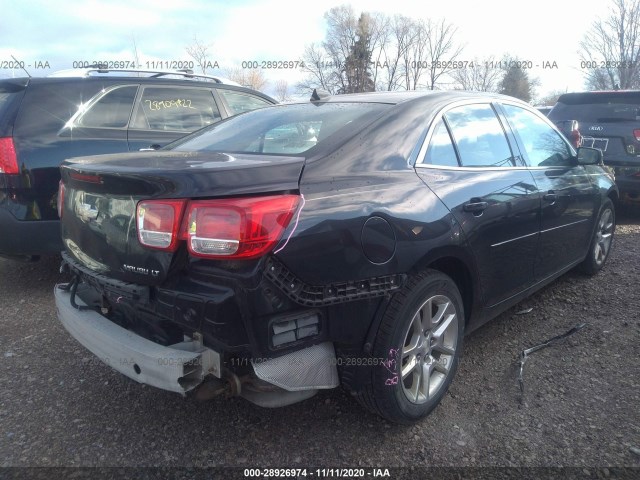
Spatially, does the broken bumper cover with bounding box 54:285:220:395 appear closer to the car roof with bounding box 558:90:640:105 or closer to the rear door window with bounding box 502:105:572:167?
the rear door window with bounding box 502:105:572:167

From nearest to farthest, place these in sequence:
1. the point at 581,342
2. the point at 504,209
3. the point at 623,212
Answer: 1. the point at 504,209
2. the point at 581,342
3. the point at 623,212

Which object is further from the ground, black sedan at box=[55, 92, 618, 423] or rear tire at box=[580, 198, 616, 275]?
black sedan at box=[55, 92, 618, 423]

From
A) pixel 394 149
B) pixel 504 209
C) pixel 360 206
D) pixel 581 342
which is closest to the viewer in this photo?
pixel 360 206

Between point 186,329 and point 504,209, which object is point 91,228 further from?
point 504,209

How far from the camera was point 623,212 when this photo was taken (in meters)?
7.61

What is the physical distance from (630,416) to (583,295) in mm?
1813

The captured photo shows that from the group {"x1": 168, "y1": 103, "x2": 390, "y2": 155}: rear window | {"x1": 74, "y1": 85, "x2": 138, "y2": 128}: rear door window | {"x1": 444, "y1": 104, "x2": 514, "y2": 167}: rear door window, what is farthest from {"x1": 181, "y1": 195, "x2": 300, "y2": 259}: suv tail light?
{"x1": 74, "y1": 85, "x2": 138, "y2": 128}: rear door window

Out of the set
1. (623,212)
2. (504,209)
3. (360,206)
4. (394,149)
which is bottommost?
(623,212)

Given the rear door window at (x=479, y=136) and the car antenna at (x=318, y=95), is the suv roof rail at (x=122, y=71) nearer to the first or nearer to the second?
the car antenna at (x=318, y=95)

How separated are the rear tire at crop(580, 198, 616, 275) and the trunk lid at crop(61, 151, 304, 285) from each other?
3.41 m

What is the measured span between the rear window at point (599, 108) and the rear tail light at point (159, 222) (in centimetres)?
687

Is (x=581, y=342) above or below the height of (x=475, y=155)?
below

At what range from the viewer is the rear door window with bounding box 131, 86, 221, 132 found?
4.74 meters

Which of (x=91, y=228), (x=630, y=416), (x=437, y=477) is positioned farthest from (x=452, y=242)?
(x=91, y=228)
